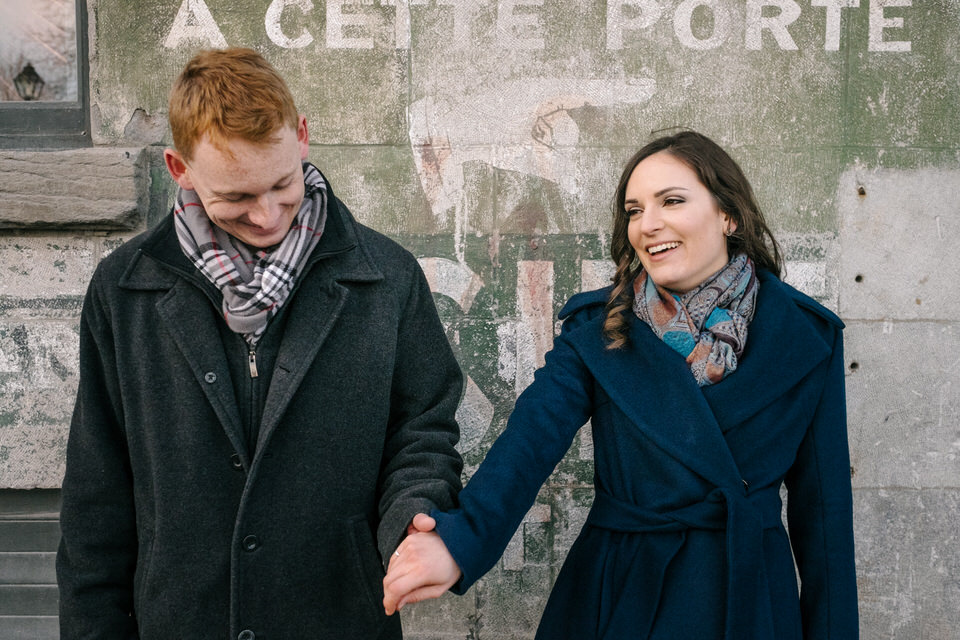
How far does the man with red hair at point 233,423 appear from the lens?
73.2 inches

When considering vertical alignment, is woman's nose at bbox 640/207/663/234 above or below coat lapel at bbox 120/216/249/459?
above

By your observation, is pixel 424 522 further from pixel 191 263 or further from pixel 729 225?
pixel 729 225

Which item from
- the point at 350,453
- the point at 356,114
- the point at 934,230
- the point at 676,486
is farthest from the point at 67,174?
the point at 934,230

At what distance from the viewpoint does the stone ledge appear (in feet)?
11.0

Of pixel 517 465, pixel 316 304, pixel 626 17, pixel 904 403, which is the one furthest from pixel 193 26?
pixel 904 403

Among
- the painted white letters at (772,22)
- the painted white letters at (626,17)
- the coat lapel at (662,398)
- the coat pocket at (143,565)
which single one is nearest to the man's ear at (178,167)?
the coat pocket at (143,565)

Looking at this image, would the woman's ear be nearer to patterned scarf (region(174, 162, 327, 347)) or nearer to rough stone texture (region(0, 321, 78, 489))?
patterned scarf (region(174, 162, 327, 347))

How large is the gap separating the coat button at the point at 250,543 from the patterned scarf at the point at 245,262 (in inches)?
16.8

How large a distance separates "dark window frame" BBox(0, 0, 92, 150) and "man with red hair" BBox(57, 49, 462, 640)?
188 cm

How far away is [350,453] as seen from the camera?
6.48ft

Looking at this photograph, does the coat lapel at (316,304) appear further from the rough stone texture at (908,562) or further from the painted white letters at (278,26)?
the rough stone texture at (908,562)

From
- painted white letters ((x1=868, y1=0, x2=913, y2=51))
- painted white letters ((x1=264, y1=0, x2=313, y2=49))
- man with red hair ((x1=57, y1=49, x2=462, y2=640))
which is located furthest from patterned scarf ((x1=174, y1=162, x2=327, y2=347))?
painted white letters ((x1=868, y1=0, x2=913, y2=51))

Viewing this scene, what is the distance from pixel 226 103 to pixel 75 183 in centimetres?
192

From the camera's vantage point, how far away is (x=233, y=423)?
185 cm
